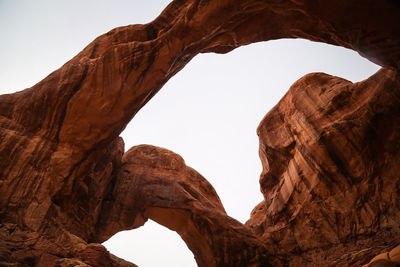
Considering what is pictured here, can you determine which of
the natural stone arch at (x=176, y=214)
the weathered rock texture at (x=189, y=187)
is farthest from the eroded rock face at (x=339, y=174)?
the natural stone arch at (x=176, y=214)

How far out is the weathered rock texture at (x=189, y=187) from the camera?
1062 cm

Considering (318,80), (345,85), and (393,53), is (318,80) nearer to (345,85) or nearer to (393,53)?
(345,85)

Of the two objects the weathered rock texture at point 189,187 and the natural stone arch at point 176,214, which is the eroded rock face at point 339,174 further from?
the natural stone arch at point 176,214

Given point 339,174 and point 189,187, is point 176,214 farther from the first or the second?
point 339,174

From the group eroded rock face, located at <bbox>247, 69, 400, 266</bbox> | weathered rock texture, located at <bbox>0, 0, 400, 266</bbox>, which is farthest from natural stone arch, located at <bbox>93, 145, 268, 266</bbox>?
eroded rock face, located at <bbox>247, 69, 400, 266</bbox>

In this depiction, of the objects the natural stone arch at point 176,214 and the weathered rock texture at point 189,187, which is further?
the natural stone arch at point 176,214

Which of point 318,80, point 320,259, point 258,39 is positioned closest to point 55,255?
point 320,259

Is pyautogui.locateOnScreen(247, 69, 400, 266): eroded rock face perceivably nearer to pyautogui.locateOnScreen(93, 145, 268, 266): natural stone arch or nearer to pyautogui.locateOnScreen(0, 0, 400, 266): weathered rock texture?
pyautogui.locateOnScreen(0, 0, 400, 266): weathered rock texture

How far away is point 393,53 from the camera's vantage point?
457 inches

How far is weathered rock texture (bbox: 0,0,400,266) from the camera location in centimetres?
1062

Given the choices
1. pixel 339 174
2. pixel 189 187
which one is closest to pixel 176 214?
pixel 189 187

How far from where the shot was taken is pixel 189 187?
59.4 ft

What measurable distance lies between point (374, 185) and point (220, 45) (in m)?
10.8

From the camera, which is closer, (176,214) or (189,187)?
(176,214)
